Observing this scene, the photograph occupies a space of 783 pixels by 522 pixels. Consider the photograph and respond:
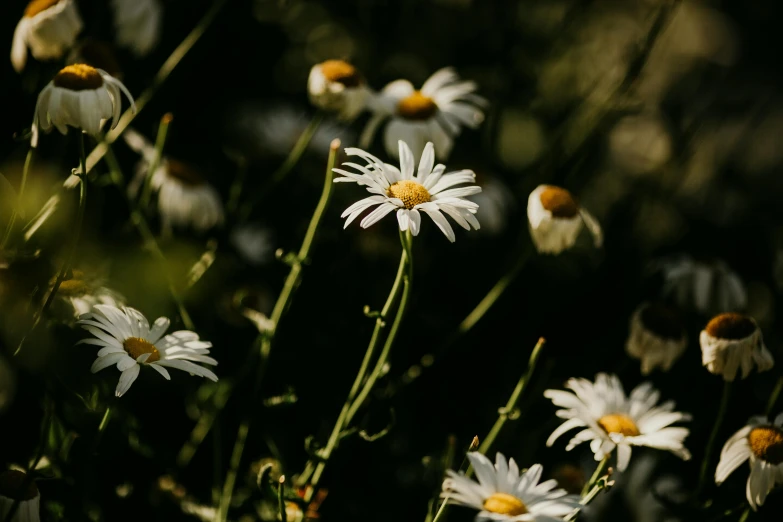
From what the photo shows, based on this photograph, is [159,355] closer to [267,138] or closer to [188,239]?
[188,239]

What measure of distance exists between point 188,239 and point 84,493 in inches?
33.3

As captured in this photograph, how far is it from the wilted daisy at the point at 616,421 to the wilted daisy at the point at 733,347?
12 centimetres

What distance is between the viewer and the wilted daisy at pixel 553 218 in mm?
1488

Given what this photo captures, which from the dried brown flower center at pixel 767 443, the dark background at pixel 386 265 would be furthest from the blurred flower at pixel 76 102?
the dried brown flower center at pixel 767 443

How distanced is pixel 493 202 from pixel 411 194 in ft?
2.86

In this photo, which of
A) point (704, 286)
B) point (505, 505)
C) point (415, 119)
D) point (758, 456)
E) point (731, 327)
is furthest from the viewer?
point (704, 286)

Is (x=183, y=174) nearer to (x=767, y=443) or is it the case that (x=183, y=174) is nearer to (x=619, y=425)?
(x=619, y=425)

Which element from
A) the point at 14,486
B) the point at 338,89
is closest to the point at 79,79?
A: the point at 338,89

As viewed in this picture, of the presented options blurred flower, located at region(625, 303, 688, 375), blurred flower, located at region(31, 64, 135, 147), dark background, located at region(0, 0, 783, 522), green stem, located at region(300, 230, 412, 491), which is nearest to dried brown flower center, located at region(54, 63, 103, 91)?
blurred flower, located at region(31, 64, 135, 147)

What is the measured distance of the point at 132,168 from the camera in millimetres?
1904

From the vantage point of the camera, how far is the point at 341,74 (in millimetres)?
1558

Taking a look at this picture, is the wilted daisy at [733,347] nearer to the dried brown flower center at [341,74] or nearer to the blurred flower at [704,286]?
the blurred flower at [704,286]

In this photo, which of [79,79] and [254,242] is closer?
[79,79]

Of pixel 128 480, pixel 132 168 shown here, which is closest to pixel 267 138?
pixel 132 168
